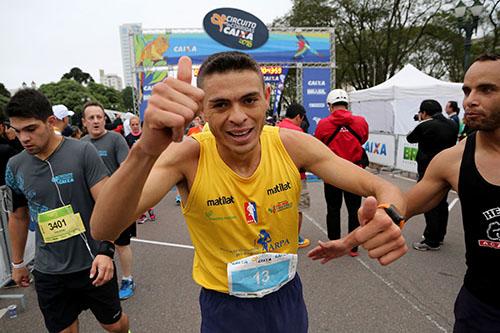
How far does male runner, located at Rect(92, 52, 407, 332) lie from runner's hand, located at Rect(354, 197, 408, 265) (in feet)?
0.30

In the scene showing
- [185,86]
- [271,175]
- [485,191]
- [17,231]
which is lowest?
[17,231]

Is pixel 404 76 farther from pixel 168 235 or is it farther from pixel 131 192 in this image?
pixel 131 192

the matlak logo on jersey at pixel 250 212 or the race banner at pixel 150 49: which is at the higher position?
the race banner at pixel 150 49

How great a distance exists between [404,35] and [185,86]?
29531 millimetres

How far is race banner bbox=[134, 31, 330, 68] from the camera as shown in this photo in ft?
42.3

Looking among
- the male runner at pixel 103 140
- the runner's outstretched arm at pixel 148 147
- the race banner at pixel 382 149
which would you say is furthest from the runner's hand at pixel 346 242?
the race banner at pixel 382 149

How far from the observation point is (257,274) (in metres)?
1.66

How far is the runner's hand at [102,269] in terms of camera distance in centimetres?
225

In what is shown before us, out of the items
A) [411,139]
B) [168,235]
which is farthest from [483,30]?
[168,235]

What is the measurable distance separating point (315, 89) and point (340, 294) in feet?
38.1

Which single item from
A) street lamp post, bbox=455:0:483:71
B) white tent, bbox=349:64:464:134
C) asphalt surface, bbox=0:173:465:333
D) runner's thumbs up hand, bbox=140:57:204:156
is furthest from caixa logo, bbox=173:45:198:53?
runner's thumbs up hand, bbox=140:57:204:156

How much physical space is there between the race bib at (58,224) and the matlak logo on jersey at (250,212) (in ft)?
4.98

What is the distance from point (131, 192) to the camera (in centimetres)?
114

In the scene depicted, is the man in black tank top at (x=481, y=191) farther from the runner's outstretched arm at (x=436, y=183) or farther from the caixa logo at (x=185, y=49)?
the caixa logo at (x=185, y=49)
